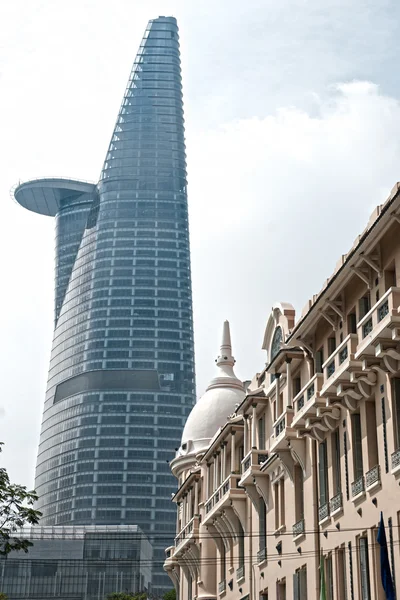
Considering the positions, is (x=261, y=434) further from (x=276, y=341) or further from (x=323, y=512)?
(x=323, y=512)

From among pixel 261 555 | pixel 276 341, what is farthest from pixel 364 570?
pixel 276 341

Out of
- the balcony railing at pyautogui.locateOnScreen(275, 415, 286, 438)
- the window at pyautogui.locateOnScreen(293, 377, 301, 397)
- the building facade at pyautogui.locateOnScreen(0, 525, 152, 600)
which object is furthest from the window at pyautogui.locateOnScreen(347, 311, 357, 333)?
the building facade at pyautogui.locateOnScreen(0, 525, 152, 600)

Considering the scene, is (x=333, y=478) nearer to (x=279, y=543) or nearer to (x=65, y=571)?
(x=279, y=543)

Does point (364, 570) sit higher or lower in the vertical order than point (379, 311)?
lower

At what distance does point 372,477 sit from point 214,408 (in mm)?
Result: 38737

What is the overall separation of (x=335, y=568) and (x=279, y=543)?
8392 millimetres

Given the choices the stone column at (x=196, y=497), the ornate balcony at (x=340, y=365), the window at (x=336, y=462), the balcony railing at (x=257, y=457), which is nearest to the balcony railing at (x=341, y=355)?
the ornate balcony at (x=340, y=365)

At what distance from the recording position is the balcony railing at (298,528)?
4066 cm

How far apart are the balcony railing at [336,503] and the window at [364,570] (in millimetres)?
Result: 2404

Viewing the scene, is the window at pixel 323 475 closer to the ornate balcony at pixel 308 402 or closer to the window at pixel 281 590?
the ornate balcony at pixel 308 402

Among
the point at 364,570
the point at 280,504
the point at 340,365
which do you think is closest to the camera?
the point at 364,570

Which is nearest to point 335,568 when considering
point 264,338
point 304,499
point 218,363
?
point 304,499

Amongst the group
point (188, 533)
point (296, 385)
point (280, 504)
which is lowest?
point (280, 504)

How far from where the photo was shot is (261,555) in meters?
47.8
